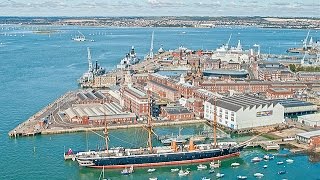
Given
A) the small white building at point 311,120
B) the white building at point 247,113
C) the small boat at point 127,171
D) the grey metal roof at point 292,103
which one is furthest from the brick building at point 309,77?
the small boat at point 127,171

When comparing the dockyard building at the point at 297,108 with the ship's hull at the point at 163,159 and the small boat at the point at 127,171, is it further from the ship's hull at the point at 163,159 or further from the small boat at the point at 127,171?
the small boat at the point at 127,171

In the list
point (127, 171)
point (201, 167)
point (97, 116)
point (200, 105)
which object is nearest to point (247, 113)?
point (200, 105)

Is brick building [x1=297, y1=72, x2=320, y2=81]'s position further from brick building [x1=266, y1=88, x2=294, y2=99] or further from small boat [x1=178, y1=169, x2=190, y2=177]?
Result: small boat [x1=178, y1=169, x2=190, y2=177]

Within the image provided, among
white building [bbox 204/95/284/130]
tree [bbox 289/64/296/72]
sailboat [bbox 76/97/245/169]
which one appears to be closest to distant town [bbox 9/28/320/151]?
white building [bbox 204/95/284/130]

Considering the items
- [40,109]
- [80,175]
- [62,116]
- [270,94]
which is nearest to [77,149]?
[80,175]

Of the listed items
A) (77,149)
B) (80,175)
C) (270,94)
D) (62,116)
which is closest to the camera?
(80,175)

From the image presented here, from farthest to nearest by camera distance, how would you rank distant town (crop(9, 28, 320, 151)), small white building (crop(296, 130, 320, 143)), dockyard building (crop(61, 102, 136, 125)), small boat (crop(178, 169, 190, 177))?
dockyard building (crop(61, 102, 136, 125))
distant town (crop(9, 28, 320, 151))
small white building (crop(296, 130, 320, 143))
small boat (crop(178, 169, 190, 177))

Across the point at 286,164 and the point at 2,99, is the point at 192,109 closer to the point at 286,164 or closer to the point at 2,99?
the point at 286,164
